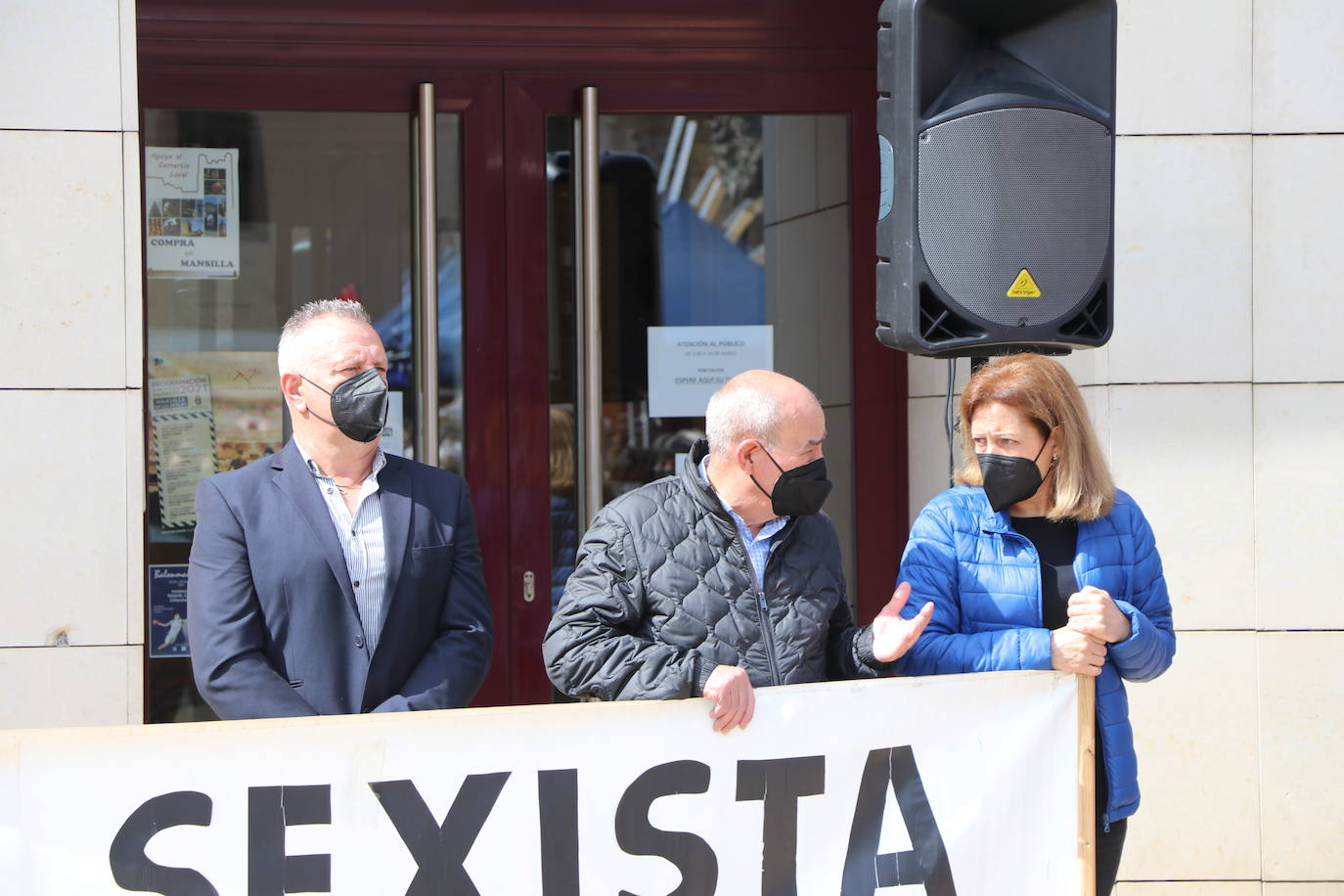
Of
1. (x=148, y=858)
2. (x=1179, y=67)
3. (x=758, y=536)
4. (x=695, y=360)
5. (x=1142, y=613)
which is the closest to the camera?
(x=148, y=858)

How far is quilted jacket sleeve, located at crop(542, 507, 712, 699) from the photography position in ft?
9.29

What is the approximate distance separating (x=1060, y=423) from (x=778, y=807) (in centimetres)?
110

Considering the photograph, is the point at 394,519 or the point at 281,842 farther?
the point at 394,519

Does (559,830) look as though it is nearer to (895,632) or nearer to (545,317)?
(895,632)

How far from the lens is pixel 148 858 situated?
8.71 ft

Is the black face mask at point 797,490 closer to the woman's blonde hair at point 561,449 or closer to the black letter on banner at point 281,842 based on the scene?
the black letter on banner at point 281,842

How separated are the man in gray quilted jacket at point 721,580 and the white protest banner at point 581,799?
10 cm

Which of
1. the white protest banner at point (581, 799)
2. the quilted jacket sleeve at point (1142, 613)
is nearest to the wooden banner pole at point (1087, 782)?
the white protest banner at point (581, 799)

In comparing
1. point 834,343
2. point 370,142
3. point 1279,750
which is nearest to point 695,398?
point 834,343

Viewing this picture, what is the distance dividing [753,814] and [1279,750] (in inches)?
95.8

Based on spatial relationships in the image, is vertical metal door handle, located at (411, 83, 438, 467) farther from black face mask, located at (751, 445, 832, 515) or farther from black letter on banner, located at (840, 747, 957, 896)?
black letter on banner, located at (840, 747, 957, 896)

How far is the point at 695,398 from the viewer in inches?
201

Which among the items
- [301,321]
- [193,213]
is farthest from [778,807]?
[193,213]

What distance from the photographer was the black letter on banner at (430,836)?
2.74 m
